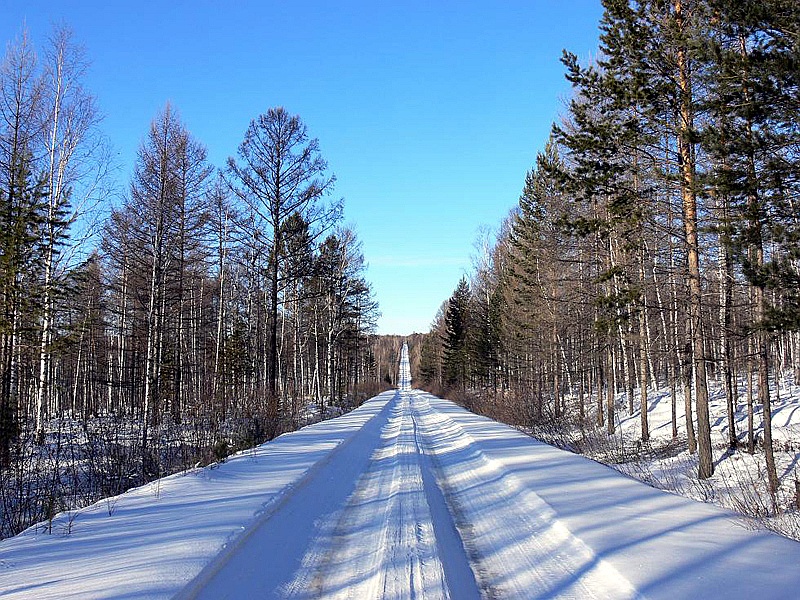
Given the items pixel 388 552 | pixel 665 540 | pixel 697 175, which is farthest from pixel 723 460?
pixel 388 552

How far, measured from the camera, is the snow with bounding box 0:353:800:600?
4.57 meters

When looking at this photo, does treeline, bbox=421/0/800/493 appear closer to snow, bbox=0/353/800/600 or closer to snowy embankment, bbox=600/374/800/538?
snowy embankment, bbox=600/374/800/538

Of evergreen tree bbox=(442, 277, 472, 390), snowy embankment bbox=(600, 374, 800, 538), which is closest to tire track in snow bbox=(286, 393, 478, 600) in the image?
snowy embankment bbox=(600, 374, 800, 538)

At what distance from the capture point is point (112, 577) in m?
4.49

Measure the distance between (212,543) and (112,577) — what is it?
108cm

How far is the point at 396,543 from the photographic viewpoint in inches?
230

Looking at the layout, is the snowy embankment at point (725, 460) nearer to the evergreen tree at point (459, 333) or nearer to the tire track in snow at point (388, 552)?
the tire track in snow at point (388, 552)

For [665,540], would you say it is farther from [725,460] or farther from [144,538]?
[725,460]

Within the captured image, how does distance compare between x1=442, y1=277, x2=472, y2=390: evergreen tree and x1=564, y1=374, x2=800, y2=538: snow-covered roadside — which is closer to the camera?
x1=564, y1=374, x2=800, y2=538: snow-covered roadside

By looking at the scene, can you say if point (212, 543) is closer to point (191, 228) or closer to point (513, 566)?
point (513, 566)

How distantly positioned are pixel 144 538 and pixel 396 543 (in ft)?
8.59

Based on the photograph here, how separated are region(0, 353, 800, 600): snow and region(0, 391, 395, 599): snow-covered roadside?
0.07 ft

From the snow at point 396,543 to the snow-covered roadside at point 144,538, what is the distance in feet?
0.07

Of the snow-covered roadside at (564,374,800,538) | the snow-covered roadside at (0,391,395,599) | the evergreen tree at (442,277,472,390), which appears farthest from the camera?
the evergreen tree at (442,277,472,390)
